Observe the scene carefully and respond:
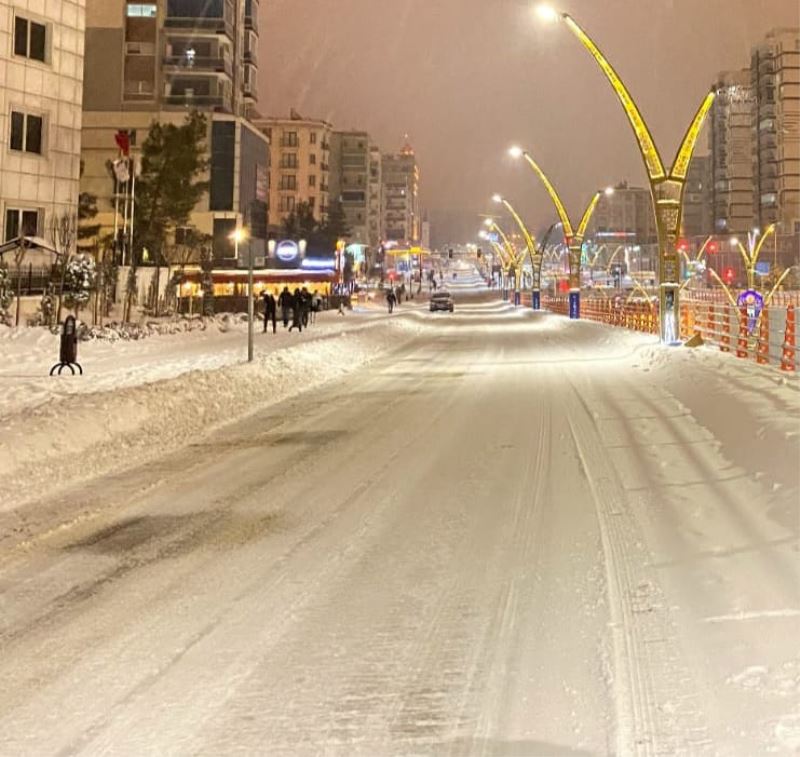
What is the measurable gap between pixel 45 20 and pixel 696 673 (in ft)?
133

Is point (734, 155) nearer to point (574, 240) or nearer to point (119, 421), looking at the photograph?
point (574, 240)

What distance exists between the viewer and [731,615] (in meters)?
4.77

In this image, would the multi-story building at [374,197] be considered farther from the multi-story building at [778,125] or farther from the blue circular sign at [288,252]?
the blue circular sign at [288,252]

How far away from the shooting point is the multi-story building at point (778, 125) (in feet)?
395

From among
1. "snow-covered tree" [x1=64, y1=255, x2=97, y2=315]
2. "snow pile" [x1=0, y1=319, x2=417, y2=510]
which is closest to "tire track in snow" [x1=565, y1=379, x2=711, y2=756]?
"snow pile" [x1=0, y1=319, x2=417, y2=510]

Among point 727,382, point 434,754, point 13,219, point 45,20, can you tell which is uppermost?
point 45,20

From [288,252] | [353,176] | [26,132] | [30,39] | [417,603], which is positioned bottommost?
[417,603]

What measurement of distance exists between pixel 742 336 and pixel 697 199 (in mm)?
170716

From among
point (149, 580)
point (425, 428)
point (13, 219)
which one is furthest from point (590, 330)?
point (149, 580)

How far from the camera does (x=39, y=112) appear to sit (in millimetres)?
36906

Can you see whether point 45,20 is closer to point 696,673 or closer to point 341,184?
point 696,673

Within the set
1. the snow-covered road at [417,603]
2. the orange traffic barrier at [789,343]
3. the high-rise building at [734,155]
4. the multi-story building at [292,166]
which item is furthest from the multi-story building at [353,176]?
the snow-covered road at [417,603]

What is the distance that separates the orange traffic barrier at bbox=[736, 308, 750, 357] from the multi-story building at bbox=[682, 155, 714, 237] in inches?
6041

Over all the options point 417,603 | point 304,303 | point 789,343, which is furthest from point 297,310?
point 417,603
